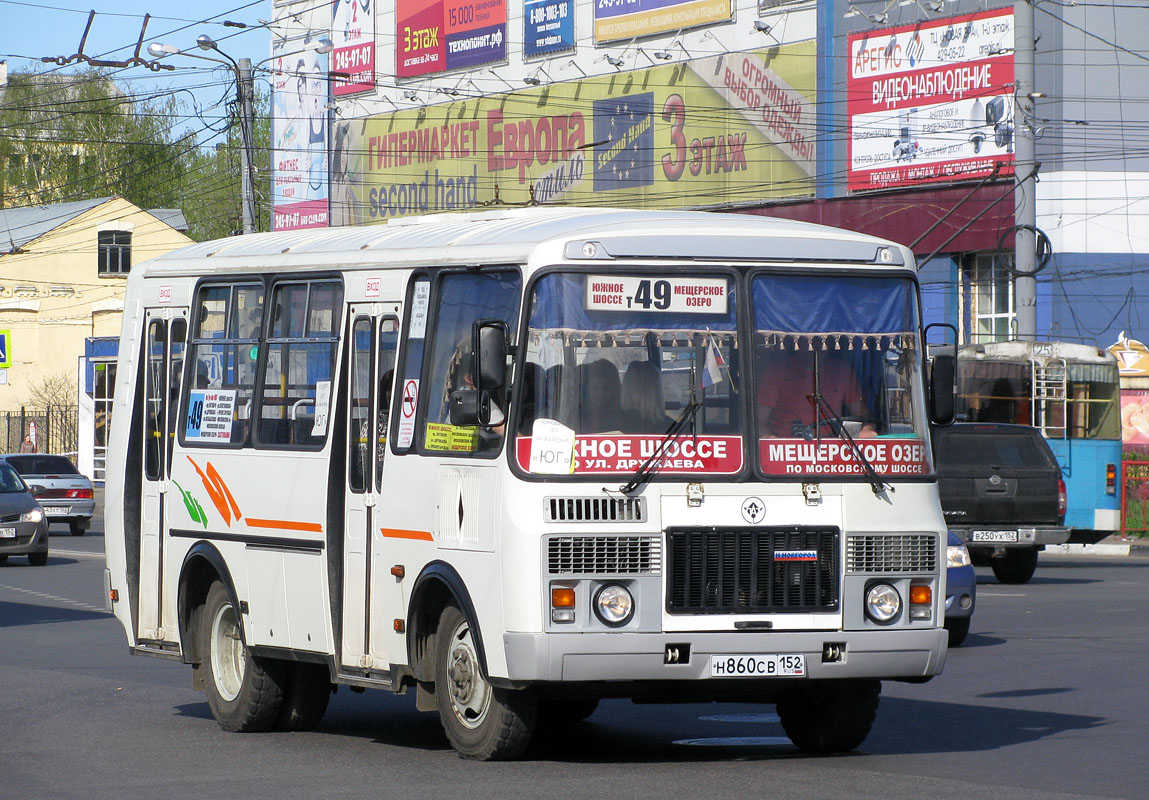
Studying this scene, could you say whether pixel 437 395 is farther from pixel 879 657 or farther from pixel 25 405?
pixel 25 405

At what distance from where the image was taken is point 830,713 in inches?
414

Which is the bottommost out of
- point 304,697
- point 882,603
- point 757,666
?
point 304,697

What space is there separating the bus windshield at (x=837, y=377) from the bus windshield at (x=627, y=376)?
194 millimetres

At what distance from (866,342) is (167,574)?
4.79 metres

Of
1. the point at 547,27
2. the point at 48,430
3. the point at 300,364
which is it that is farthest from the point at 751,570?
the point at 48,430

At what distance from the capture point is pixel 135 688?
14.1m

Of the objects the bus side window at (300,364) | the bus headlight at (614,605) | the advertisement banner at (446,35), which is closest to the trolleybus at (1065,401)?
the bus side window at (300,364)

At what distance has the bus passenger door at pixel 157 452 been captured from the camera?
12.5 m

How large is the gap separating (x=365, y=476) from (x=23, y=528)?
796 inches

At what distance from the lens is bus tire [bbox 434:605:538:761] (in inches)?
381

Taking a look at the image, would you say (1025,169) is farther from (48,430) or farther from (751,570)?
(48,430)

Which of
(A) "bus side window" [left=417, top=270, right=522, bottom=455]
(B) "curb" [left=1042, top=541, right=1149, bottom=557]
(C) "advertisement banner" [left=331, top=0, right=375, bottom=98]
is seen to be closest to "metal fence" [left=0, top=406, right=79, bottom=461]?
(C) "advertisement banner" [left=331, top=0, right=375, bottom=98]

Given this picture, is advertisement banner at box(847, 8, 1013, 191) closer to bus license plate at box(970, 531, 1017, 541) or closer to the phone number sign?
bus license plate at box(970, 531, 1017, 541)

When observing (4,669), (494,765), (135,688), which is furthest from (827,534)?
(4,669)
